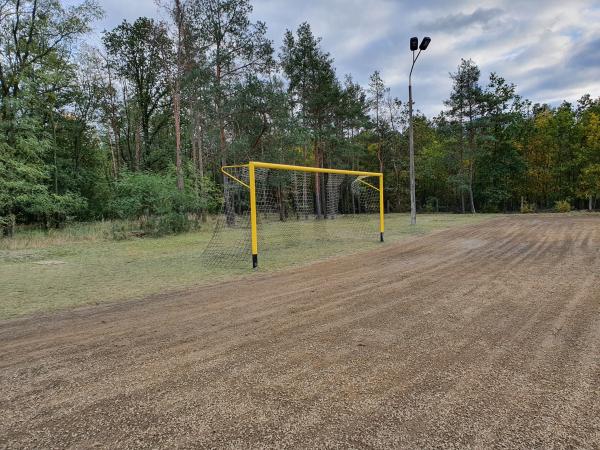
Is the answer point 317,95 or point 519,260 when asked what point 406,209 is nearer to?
point 317,95

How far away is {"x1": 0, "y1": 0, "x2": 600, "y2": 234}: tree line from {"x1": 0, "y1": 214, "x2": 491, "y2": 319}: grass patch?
392cm

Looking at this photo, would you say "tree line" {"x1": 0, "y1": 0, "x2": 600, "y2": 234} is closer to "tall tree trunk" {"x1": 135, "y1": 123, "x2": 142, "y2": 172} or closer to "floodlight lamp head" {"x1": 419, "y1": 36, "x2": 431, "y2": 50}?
"tall tree trunk" {"x1": 135, "y1": 123, "x2": 142, "y2": 172}

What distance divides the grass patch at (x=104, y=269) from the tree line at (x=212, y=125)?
154 inches

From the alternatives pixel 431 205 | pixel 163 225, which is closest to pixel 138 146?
pixel 163 225

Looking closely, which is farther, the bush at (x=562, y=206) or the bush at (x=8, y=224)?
the bush at (x=562, y=206)

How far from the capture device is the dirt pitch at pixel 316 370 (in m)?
1.85

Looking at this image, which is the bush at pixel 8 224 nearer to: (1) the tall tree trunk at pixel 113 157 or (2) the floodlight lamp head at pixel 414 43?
(1) the tall tree trunk at pixel 113 157

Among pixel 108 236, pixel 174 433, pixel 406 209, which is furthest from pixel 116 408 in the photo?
pixel 406 209

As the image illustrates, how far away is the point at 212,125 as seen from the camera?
57.1 feet

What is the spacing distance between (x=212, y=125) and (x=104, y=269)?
11.8 metres

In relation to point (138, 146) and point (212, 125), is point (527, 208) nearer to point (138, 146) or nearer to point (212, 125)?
point (212, 125)

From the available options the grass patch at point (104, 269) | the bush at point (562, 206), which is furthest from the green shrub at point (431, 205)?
the grass patch at point (104, 269)

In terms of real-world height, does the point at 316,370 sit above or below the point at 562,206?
below

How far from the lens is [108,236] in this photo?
1323 cm
